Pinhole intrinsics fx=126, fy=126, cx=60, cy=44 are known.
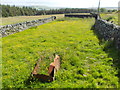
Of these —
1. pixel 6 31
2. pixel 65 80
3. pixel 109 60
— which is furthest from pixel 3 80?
pixel 6 31

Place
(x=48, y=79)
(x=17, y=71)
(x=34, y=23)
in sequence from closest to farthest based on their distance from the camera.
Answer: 1. (x=48, y=79)
2. (x=17, y=71)
3. (x=34, y=23)

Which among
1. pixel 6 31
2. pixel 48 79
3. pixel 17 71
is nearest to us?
pixel 48 79

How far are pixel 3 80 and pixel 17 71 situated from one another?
801 millimetres

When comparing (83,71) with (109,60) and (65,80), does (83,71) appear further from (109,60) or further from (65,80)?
(109,60)

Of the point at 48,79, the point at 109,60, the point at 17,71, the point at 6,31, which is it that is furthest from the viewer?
the point at 6,31

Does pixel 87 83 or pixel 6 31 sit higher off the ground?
pixel 6 31

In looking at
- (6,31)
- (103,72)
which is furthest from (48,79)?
(6,31)

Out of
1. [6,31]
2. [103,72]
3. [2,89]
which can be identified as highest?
[6,31]

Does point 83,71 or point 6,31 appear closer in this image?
point 83,71

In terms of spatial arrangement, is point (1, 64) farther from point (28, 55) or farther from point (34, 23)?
point (34, 23)

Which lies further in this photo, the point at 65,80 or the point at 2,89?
the point at 65,80

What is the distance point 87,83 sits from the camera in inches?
188

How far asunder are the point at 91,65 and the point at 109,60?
1.09 metres

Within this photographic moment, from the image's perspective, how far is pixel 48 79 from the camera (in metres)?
5.00
